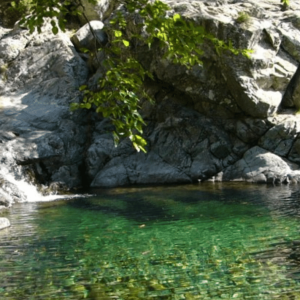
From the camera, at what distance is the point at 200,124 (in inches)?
875

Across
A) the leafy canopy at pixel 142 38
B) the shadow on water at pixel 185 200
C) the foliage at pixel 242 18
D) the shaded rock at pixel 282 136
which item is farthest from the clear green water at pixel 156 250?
the foliage at pixel 242 18

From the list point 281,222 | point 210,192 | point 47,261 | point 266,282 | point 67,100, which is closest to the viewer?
point 266,282

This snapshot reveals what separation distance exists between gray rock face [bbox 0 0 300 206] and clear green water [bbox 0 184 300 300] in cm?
570

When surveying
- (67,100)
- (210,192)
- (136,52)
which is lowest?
(210,192)

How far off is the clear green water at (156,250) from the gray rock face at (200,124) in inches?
225

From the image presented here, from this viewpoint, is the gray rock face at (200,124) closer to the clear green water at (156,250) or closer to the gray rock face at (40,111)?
the gray rock face at (40,111)

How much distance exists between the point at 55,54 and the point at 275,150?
13.5m

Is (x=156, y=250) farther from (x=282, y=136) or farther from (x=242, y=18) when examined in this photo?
(x=242, y=18)

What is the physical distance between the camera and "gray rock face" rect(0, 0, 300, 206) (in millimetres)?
20625

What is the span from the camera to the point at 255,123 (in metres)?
21.2

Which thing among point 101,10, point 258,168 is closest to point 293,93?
point 258,168

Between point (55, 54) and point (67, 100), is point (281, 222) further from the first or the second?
point (55, 54)

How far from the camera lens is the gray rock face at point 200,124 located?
812 inches

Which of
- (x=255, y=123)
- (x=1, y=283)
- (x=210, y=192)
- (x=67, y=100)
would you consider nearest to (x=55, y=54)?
(x=67, y=100)
